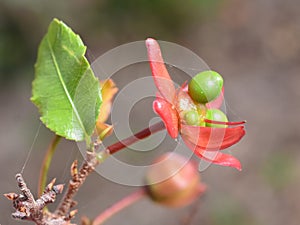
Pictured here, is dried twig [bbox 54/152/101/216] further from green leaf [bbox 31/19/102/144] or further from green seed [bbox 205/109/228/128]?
green seed [bbox 205/109/228/128]

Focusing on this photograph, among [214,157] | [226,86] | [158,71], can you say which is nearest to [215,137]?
[214,157]

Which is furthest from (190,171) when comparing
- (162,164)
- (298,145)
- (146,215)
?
(298,145)

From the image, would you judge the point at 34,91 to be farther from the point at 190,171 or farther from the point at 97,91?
the point at 190,171

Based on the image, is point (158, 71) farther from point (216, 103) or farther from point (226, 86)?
point (226, 86)

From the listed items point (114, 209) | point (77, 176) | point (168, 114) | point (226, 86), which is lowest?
point (226, 86)

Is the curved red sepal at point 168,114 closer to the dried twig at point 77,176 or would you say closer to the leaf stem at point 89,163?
the leaf stem at point 89,163

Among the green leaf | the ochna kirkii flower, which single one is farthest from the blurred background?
the ochna kirkii flower
